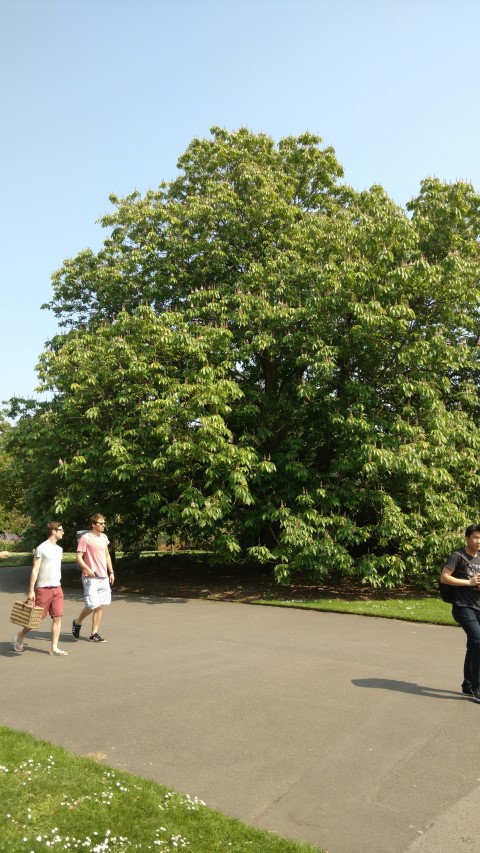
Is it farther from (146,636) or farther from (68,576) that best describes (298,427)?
(68,576)

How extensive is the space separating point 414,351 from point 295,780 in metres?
10.4

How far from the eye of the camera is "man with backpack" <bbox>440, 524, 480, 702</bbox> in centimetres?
676

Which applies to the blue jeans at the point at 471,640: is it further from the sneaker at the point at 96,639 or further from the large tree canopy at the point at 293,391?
the large tree canopy at the point at 293,391

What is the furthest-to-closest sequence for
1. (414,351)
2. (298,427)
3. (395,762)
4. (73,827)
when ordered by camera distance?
(298,427) < (414,351) < (395,762) < (73,827)

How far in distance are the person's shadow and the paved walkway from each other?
2 centimetres

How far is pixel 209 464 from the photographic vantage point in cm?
1420

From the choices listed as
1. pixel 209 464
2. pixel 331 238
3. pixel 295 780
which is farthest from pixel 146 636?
pixel 331 238

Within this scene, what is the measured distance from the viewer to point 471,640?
22.2ft

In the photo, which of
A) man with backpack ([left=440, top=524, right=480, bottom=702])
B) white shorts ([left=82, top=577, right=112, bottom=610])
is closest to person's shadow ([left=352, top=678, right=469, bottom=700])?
man with backpack ([left=440, top=524, right=480, bottom=702])

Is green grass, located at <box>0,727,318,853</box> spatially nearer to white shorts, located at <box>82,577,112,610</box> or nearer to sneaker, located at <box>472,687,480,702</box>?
sneaker, located at <box>472,687,480,702</box>

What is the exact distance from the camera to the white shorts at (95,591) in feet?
31.6

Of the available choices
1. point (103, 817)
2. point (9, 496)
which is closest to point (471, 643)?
point (103, 817)

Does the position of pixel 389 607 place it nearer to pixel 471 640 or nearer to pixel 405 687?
pixel 405 687

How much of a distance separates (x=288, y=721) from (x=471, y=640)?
2.12 m
